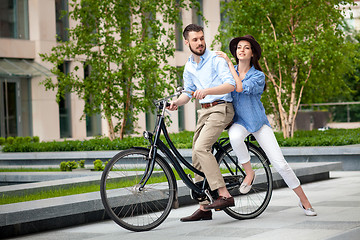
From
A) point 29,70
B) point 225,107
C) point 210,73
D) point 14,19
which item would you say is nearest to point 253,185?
point 225,107

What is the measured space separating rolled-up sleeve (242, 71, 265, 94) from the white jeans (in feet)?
1.29

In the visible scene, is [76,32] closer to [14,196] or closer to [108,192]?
[14,196]

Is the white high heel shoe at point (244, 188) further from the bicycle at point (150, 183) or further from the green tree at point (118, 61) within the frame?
the green tree at point (118, 61)

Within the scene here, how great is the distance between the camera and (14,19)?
27.9 metres

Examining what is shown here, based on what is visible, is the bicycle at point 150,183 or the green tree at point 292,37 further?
the green tree at point 292,37

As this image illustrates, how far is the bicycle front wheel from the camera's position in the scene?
20.6 feet

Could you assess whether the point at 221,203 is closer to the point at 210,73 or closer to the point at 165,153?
the point at 165,153

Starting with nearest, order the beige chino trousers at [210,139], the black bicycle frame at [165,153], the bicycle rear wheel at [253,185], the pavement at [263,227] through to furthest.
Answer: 1. the pavement at [263,227]
2. the black bicycle frame at [165,153]
3. the beige chino trousers at [210,139]
4. the bicycle rear wheel at [253,185]

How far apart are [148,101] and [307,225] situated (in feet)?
41.1

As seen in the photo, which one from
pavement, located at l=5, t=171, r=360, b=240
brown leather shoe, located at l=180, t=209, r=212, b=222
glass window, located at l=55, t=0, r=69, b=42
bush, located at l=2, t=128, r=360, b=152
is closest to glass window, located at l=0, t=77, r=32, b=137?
glass window, located at l=55, t=0, r=69, b=42

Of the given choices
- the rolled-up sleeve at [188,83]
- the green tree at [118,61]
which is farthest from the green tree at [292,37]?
the rolled-up sleeve at [188,83]

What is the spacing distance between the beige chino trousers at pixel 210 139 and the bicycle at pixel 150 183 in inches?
6.2

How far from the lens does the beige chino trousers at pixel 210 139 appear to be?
6630mm

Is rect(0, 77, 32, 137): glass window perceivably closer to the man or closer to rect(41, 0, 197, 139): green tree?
rect(41, 0, 197, 139): green tree
